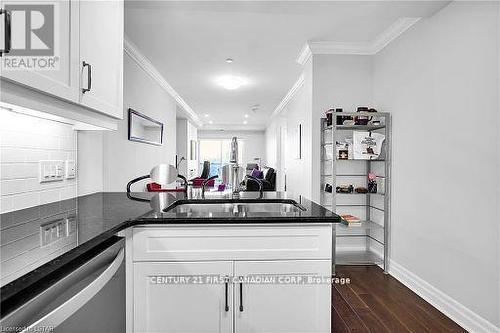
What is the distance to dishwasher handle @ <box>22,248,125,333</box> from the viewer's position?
0.70m

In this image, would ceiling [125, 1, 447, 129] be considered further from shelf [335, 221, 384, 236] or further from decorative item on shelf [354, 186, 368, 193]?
shelf [335, 221, 384, 236]

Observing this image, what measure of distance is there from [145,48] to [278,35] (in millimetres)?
1584

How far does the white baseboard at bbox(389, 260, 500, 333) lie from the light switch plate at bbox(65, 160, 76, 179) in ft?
8.85

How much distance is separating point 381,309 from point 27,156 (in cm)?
251

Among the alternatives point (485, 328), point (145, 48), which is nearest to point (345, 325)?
point (485, 328)

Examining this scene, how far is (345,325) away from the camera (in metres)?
2.17

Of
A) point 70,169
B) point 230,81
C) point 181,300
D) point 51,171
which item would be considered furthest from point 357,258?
point 230,81

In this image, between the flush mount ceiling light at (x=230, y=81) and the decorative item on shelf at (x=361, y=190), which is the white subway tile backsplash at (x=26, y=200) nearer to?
the decorative item on shelf at (x=361, y=190)

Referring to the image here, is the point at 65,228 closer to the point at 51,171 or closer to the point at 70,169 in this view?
the point at 51,171

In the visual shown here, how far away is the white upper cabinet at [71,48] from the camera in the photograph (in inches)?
40.5

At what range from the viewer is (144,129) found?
4457mm

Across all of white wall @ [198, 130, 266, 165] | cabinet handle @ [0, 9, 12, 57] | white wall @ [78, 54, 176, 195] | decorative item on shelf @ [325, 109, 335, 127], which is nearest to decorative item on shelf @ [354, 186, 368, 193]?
decorative item on shelf @ [325, 109, 335, 127]

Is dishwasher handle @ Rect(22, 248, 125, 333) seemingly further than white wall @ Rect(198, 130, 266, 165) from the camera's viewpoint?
No

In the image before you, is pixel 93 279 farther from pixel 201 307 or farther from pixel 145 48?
pixel 145 48
